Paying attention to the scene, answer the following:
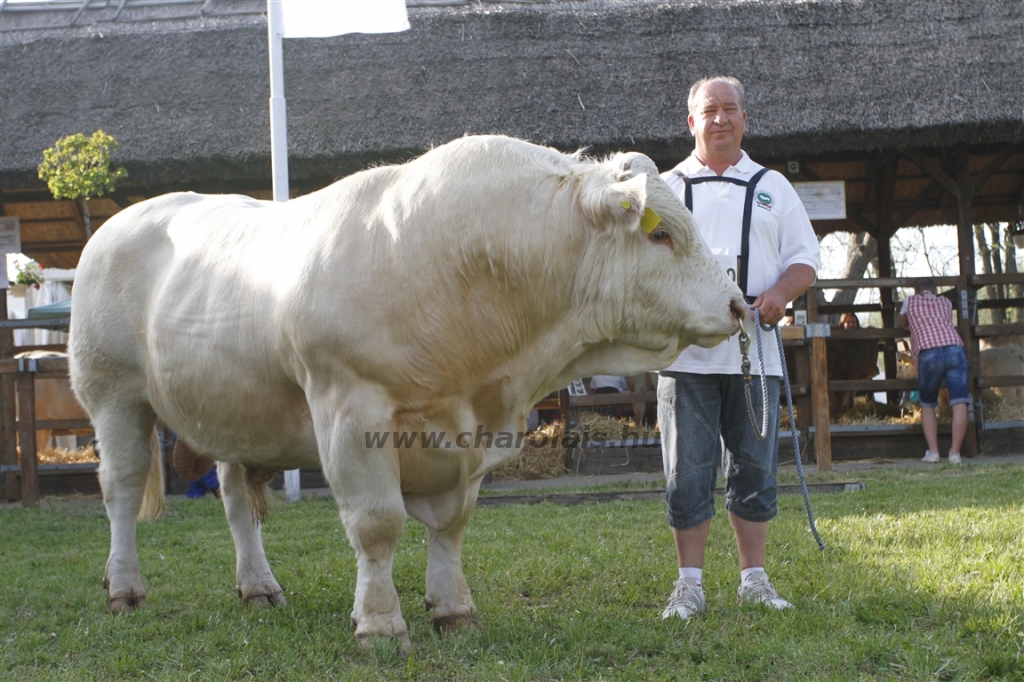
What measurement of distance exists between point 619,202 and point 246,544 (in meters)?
2.29

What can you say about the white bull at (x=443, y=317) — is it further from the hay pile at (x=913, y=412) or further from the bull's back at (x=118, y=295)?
the hay pile at (x=913, y=412)

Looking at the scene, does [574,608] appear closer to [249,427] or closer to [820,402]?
[249,427]

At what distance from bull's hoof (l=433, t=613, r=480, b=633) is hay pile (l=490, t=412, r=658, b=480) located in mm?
6056

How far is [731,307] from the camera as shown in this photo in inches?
129

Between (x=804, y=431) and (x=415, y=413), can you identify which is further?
(x=804, y=431)

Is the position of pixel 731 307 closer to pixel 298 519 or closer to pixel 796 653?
pixel 796 653

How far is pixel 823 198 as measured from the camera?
1059 centimetres

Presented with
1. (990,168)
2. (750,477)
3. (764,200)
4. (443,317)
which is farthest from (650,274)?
(990,168)

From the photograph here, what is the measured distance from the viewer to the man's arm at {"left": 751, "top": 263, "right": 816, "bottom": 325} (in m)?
3.66

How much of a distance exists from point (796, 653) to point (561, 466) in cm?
710

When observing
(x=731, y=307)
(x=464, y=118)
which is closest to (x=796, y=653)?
(x=731, y=307)

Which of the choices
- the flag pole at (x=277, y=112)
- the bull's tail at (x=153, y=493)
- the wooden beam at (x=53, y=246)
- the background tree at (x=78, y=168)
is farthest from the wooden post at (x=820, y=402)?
the wooden beam at (x=53, y=246)

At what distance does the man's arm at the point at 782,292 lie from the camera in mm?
3656

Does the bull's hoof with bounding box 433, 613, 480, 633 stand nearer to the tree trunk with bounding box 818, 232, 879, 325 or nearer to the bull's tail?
the bull's tail
